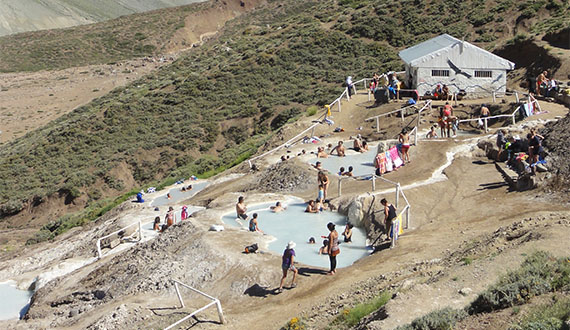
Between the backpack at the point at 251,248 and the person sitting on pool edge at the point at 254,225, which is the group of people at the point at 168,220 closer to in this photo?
the person sitting on pool edge at the point at 254,225

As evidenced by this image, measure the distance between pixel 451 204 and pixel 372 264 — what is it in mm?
5028

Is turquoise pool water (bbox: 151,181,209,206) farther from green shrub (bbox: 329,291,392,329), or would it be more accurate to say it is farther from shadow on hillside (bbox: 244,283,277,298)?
green shrub (bbox: 329,291,392,329)

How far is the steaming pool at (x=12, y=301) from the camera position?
58.3 ft

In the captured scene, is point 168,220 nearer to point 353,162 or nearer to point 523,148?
point 353,162

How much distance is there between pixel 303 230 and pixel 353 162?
7.44 metres

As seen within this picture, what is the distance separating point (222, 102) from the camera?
162ft

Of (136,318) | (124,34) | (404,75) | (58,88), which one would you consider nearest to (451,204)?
(136,318)

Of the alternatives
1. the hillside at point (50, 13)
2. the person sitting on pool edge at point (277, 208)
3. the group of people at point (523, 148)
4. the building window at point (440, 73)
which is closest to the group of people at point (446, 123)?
the group of people at point (523, 148)

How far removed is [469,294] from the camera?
10266 millimetres

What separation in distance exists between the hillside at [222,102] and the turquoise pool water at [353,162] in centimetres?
1034

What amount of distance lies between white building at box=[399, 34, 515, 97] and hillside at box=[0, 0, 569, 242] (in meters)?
10.5

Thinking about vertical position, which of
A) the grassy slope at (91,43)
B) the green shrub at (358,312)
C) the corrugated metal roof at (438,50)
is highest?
the grassy slope at (91,43)

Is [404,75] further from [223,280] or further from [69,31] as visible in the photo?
[69,31]

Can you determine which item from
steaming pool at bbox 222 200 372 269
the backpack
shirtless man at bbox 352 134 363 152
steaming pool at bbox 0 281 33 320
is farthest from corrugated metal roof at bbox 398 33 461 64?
steaming pool at bbox 0 281 33 320
